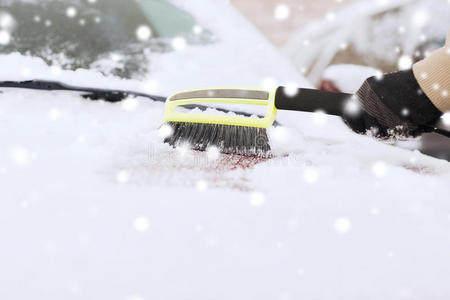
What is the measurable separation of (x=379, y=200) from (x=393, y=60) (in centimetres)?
163

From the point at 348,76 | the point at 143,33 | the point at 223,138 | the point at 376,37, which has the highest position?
the point at 376,37

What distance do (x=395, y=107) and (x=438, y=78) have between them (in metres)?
0.11

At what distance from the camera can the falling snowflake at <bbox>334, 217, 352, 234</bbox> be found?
655mm

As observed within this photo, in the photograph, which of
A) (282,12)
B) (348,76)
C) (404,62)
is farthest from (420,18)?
(282,12)

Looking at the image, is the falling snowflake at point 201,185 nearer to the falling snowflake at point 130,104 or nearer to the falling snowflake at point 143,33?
the falling snowflake at point 130,104

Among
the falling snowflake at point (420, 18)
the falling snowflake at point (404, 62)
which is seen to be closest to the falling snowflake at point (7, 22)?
the falling snowflake at point (404, 62)

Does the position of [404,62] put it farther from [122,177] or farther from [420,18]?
[122,177]

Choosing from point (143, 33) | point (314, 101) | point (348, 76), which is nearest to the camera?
point (314, 101)

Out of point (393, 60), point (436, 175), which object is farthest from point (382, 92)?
point (393, 60)

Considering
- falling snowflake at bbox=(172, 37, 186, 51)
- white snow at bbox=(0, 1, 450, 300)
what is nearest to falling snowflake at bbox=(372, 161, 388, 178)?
white snow at bbox=(0, 1, 450, 300)

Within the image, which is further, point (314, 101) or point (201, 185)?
point (314, 101)

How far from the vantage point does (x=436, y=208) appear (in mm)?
749

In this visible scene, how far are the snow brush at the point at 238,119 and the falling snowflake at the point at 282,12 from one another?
515cm

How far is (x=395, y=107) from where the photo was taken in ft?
2.86
